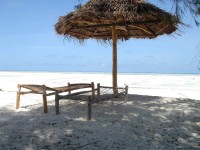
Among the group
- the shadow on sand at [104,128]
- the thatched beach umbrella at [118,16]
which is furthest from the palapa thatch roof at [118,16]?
the shadow on sand at [104,128]

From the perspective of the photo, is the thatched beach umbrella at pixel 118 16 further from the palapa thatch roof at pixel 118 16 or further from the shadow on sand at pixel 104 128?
the shadow on sand at pixel 104 128

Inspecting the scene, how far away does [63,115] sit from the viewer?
20.8 ft

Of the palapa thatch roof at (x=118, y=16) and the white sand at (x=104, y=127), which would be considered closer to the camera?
the white sand at (x=104, y=127)

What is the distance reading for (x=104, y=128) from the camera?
5.49 meters

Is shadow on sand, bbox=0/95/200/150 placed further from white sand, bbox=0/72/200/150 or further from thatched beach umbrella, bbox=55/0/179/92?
thatched beach umbrella, bbox=55/0/179/92

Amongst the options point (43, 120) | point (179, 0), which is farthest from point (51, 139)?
point (179, 0)

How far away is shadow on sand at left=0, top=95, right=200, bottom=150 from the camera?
15.9 ft

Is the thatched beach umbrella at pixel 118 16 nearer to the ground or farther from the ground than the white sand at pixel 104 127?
farther from the ground

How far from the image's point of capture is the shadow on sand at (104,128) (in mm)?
4840

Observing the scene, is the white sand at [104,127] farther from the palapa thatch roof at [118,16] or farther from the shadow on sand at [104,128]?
the palapa thatch roof at [118,16]

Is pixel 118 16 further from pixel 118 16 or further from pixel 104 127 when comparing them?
pixel 104 127

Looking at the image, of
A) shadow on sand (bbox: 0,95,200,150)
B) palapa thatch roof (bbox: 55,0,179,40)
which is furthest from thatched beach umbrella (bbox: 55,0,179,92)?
shadow on sand (bbox: 0,95,200,150)

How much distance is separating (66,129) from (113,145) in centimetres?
97

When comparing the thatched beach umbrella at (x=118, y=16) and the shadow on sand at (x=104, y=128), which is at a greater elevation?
the thatched beach umbrella at (x=118, y=16)
